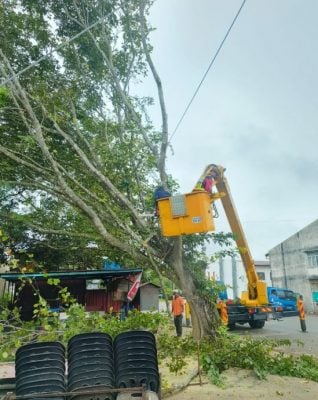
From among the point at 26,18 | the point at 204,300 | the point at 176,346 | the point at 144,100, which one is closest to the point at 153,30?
the point at 144,100

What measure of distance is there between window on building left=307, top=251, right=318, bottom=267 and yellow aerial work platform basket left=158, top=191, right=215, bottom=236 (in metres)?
26.5

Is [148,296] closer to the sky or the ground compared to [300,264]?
closer to the ground

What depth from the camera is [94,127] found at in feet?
36.9

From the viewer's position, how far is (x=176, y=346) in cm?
762

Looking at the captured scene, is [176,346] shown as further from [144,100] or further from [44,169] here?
[144,100]

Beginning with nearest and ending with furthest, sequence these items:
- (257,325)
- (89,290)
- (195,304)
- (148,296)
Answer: (195,304) → (257,325) → (89,290) → (148,296)

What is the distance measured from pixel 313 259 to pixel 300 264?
2.03 meters

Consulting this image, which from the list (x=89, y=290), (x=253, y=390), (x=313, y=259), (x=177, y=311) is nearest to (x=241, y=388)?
(x=253, y=390)

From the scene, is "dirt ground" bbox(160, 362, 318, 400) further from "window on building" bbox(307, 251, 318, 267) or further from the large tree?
"window on building" bbox(307, 251, 318, 267)

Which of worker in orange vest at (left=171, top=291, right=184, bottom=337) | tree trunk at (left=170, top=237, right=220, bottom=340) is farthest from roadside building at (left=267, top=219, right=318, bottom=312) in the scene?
tree trunk at (left=170, top=237, right=220, bottom=340)

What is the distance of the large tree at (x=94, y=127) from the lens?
8438 millimetres

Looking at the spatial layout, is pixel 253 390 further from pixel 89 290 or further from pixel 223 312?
pixel 89 290

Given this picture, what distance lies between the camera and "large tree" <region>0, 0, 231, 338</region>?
8438mm

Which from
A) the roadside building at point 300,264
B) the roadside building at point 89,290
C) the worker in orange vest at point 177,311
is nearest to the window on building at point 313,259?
the roadside building at point 300,264
